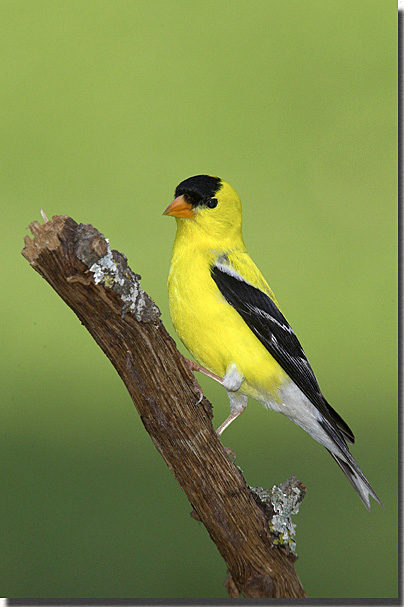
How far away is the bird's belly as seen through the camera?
192 cm

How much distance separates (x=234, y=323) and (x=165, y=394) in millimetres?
391

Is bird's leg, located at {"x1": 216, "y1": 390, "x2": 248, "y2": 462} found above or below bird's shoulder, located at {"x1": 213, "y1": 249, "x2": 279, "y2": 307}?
below

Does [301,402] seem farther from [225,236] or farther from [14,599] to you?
[14,599]

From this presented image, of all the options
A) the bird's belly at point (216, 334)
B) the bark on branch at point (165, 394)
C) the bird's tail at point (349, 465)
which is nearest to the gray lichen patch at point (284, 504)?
the bark on branch at point (165, 394)

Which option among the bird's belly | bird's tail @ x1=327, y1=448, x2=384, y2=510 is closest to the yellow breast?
the bird's belly

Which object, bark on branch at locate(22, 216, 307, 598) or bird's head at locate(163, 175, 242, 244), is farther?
bird's head at locate(163, 175, 242, 244)

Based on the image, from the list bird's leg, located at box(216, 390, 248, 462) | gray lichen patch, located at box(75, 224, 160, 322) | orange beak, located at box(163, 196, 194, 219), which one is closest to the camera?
gray lichen patch, located at box(75, 224, 160, 322)

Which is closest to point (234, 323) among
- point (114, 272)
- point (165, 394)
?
point (165, 394)

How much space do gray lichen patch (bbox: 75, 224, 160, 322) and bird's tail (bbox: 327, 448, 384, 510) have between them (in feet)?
3.31

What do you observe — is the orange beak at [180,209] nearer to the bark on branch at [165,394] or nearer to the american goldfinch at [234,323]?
the american goldfinch at [234,323]

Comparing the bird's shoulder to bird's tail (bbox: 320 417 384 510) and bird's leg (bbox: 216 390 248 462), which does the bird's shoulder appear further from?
bird's tail (bbox: 320 417 384 510)

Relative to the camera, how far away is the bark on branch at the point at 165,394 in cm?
148

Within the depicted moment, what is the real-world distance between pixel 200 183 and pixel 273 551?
129cm

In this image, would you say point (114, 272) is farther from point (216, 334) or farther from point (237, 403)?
point (237, 403)
